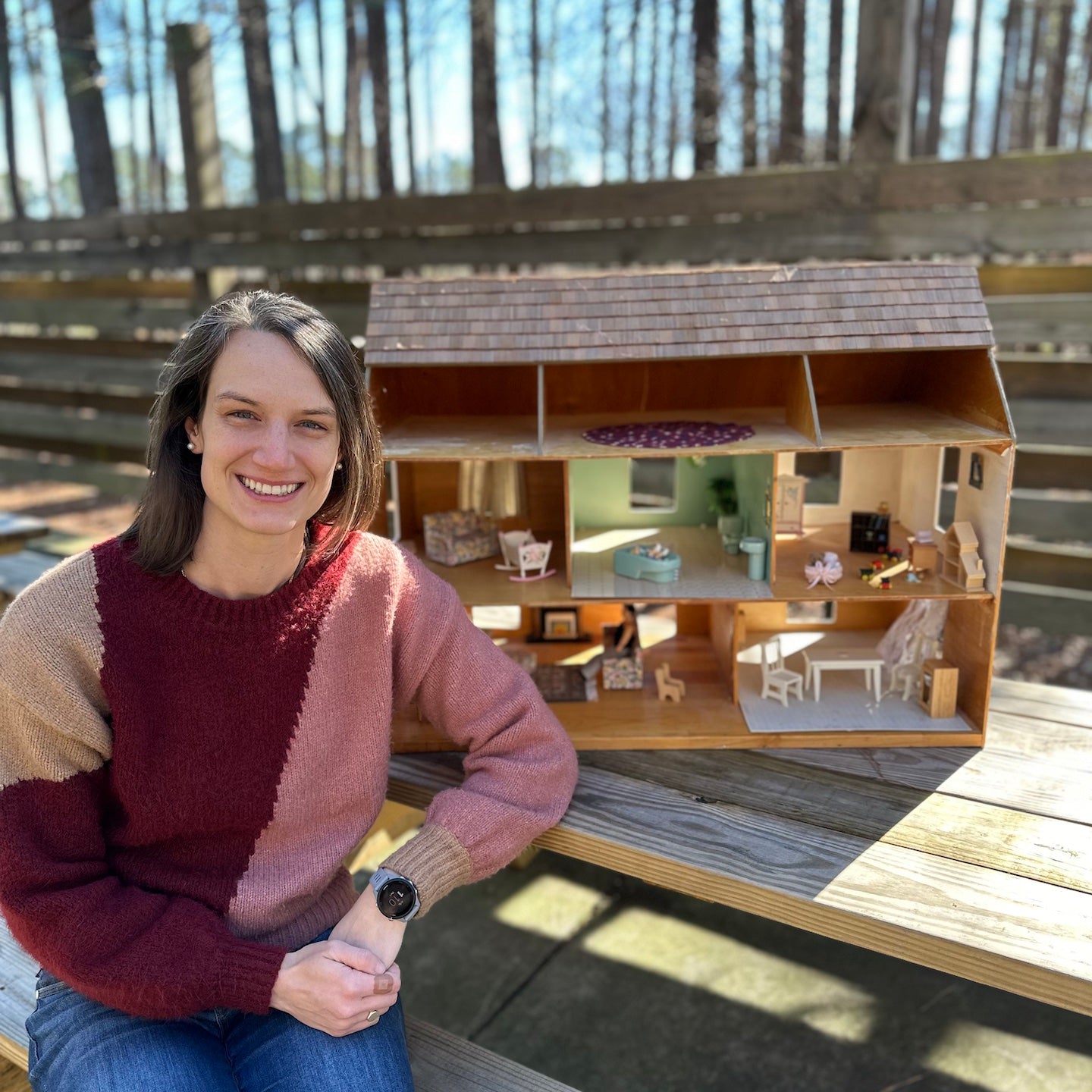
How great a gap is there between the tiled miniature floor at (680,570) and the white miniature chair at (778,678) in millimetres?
220

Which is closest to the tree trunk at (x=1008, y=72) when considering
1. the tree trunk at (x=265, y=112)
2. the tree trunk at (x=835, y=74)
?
the tree trunk at (x=835, y=74)

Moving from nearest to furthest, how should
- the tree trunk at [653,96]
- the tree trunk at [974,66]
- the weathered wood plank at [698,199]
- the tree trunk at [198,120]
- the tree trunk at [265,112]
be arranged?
the weathered wood plank at [698,199]
the tree trunk at [198,120]
the tree trunk at [265,112]
the tree trunk at [653,96]
the tree trunk at [974,66]

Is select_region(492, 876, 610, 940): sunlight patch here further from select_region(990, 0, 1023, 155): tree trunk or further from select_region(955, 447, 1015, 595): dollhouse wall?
select_region(990, 0, 1023, 155): tree trunk

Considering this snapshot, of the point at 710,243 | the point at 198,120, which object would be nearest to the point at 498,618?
the point at 710,243

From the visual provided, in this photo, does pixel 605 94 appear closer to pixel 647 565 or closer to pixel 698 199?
pixel 698 199

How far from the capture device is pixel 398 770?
7.18 ft

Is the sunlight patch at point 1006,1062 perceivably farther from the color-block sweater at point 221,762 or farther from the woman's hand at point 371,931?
the woman's hand at point 371,931

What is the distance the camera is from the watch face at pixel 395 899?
5.20 feet

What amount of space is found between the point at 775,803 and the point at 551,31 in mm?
8882

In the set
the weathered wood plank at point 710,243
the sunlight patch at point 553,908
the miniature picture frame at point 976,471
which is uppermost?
the weathered wood plank at point 710,243

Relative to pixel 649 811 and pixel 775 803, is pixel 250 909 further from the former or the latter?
pixel 775 803

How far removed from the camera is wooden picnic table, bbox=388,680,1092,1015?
5.22ft

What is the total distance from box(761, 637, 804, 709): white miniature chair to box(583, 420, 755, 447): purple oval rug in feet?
1.84

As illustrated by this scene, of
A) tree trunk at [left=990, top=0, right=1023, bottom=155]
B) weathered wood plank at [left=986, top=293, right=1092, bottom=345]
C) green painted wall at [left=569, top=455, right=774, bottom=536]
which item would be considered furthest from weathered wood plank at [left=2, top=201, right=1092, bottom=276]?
tree trunk at [left=990, top=0, right=1023, bottom=155]
